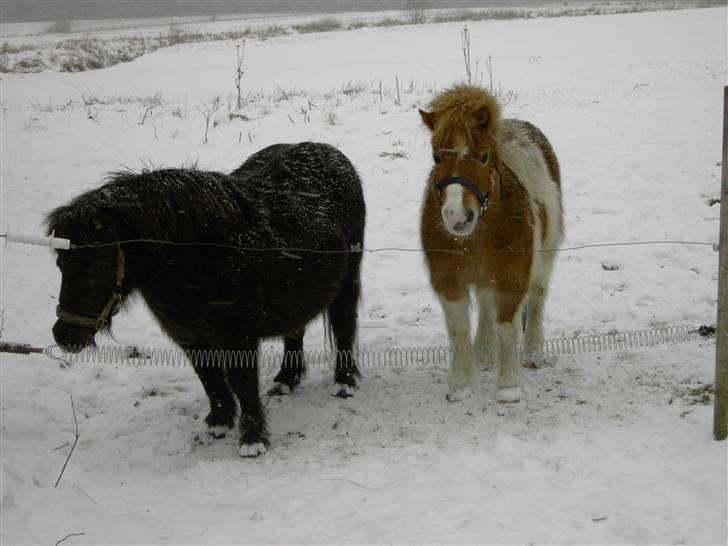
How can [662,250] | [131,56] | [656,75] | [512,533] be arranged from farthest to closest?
[131,56] → [656,75] → [662,250] → [512,533]

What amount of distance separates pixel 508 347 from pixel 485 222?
2.92 feet

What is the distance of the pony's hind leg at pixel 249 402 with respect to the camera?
12.3 ft

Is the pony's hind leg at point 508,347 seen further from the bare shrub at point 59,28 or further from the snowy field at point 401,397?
the bare shrub at point 59,28

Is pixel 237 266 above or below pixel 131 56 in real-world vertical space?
below

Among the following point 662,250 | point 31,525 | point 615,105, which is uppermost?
point 615,105

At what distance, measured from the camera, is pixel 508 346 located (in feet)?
13.6

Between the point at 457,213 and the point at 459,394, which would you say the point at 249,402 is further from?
the point at 457,213

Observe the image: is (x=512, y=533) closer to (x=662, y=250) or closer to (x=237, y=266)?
(x=237, y=266)

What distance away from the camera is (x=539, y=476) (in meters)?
3.17

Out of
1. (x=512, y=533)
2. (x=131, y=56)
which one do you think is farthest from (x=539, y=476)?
(x=131, y=56)

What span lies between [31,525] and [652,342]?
4.19 meters

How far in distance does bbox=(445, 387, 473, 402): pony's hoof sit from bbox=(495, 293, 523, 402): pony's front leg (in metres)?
0.21

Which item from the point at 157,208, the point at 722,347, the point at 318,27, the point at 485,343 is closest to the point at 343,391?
the point at 485,343

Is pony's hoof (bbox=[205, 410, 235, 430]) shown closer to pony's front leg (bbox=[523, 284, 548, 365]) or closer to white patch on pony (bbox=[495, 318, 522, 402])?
white patch on pony (bbox=[495, 318, 522, 402])
